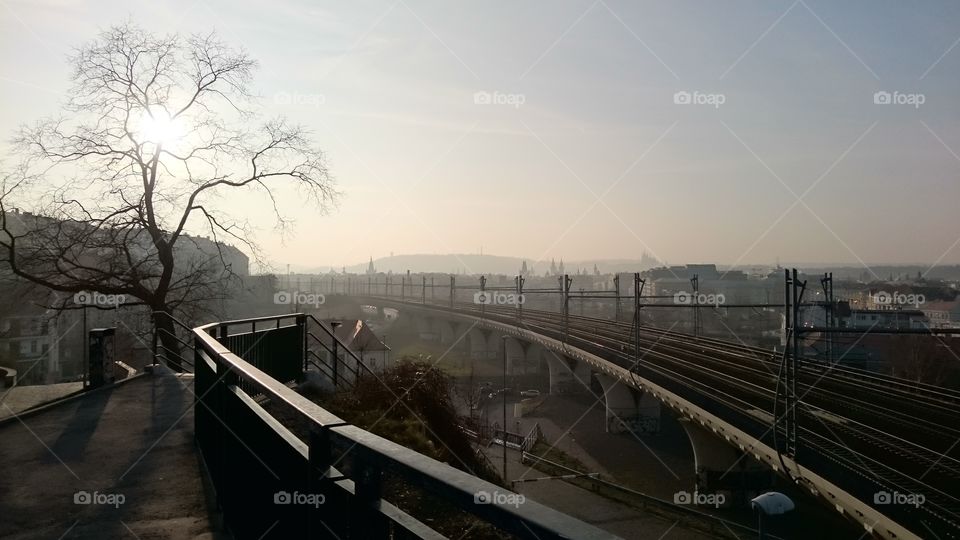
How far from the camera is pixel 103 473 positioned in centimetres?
622

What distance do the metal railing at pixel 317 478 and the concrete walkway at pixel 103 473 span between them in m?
0.50

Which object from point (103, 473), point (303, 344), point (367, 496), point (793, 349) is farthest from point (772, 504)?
point (367, 496)

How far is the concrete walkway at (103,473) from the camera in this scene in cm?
483

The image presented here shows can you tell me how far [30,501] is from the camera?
17.7 feet

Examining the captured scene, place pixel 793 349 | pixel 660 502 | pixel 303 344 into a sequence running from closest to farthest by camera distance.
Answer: pixel 793 349, pixel 303 344, pixel 660 502

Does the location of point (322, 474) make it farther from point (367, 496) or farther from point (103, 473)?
point (103, 473)

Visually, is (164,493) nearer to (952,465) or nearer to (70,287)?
(952,465)

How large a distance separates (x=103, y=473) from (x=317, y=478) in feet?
16.2

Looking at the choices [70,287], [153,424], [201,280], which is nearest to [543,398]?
[201,280]

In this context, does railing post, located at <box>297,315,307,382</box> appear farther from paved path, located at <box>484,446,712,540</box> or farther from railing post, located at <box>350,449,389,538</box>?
railing post, located at <box>350,449,389,538</box>

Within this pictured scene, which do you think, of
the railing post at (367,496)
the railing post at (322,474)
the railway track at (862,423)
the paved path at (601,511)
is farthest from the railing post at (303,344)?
the railing post at (367,496)

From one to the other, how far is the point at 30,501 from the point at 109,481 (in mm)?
659

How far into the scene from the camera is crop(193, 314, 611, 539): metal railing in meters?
1.46

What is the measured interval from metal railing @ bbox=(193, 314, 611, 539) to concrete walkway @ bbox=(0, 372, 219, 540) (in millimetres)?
501
